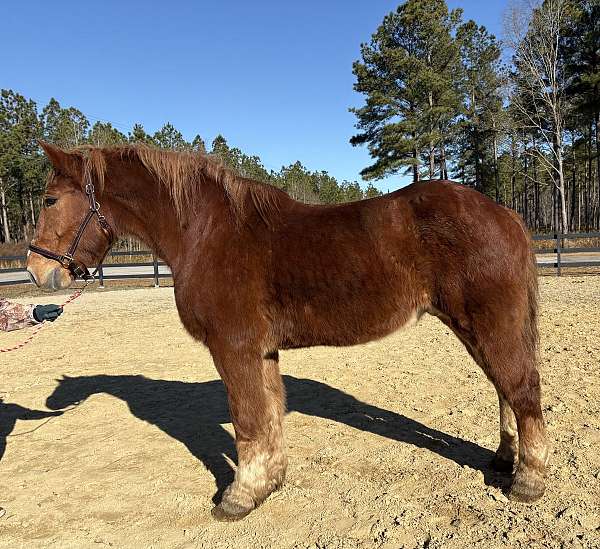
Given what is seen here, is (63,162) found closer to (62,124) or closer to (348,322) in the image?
(348,322)

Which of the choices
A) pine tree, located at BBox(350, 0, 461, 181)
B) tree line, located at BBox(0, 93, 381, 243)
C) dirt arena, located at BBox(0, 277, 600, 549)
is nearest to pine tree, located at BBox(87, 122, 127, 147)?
tree line, located at BBox(0, 93, 381, 243)

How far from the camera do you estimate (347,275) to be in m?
2.63

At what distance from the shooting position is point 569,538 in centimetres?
232

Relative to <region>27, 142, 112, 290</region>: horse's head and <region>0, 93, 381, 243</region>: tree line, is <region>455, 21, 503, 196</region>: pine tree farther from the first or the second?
<region>27, 142, 112, 290</region>: horse's head

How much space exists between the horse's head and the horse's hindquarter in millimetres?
1404

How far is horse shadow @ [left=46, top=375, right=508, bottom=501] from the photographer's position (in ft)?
11.3

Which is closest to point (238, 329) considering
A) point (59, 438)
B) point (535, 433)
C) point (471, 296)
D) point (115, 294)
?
point (471, 296)

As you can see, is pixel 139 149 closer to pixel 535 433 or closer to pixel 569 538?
pixel 535 433

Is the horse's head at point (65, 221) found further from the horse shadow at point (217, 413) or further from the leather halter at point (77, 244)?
the horse shadow at point (217, 413)

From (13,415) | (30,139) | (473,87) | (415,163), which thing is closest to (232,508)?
(13,415)

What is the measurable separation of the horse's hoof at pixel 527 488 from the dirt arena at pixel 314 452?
0.20 ft

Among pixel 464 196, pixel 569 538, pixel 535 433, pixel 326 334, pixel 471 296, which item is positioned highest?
pixel 464 196

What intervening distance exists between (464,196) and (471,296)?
659mm

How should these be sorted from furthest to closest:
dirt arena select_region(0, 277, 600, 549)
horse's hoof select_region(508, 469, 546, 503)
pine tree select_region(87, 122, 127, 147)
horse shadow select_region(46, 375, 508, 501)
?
pine tree select_region(87, 122, 127, 147) < horse shadow select_region(46, 375, 508, 501) < horse's hoof select_region(508, 469, 546, 503) < dirt arena select_region(0, 277, 600, 549)
